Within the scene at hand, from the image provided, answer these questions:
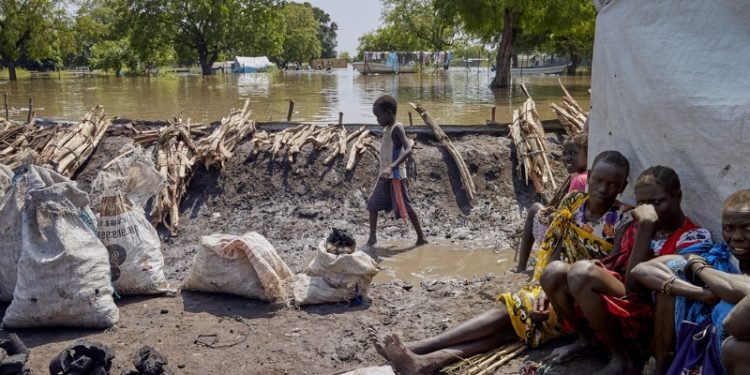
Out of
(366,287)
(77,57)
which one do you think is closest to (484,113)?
(366,287)

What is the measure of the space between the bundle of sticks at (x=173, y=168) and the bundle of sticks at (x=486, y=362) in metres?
3.93

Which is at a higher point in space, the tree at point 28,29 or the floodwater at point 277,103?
the tree at point 28,29

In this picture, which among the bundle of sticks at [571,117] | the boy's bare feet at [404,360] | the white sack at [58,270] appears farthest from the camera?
the bundle of sticks at [571,117]

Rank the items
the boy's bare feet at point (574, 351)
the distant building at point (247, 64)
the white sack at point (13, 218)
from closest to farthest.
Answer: the boy's bare feet at point (574, 351)
the white sack at point (13, 218)
the distant building at point (247, 64)

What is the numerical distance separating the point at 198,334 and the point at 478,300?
192 cm

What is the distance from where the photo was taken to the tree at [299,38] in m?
65.6

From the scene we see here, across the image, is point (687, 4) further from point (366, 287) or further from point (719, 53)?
point (366, 287)

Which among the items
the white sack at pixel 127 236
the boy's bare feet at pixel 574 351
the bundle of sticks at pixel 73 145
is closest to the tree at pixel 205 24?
the bundle of sticks at pixel 73 145

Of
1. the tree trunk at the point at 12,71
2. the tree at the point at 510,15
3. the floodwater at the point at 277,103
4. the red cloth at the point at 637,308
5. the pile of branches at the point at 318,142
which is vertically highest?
the tree at the point at 510,15

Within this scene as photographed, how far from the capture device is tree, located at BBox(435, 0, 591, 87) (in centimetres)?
2520

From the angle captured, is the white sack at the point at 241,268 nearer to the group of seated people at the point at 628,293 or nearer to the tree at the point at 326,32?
the group of seated people at the point at 628,293

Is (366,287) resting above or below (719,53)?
below

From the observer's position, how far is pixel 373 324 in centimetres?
424

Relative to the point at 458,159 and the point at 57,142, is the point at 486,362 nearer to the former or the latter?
the point at 458,159
